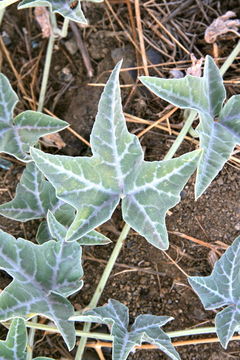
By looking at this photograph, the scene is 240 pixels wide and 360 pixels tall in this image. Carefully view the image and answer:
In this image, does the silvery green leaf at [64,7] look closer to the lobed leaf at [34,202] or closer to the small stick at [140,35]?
the small stick at [140,35]

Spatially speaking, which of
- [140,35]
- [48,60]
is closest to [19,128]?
[48,60]

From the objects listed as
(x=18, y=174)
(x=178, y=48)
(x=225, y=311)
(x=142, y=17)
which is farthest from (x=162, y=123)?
(x=225, y=311)

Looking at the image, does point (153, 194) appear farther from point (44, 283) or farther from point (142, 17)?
point (142, 17)

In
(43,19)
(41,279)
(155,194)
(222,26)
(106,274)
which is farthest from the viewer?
(43,19)

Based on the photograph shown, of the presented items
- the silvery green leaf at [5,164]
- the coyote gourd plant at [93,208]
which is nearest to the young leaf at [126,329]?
the coyote gourd plant at [93,208]

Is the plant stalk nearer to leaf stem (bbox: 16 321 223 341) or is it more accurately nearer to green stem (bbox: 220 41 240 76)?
leaf stem (bbox: 16 321 223 341)

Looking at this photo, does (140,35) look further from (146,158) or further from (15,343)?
(15,343)

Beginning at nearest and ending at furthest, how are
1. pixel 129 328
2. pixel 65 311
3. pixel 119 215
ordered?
1. pixel 65 311
2. pixel 129 328
3. pixel 119 215
